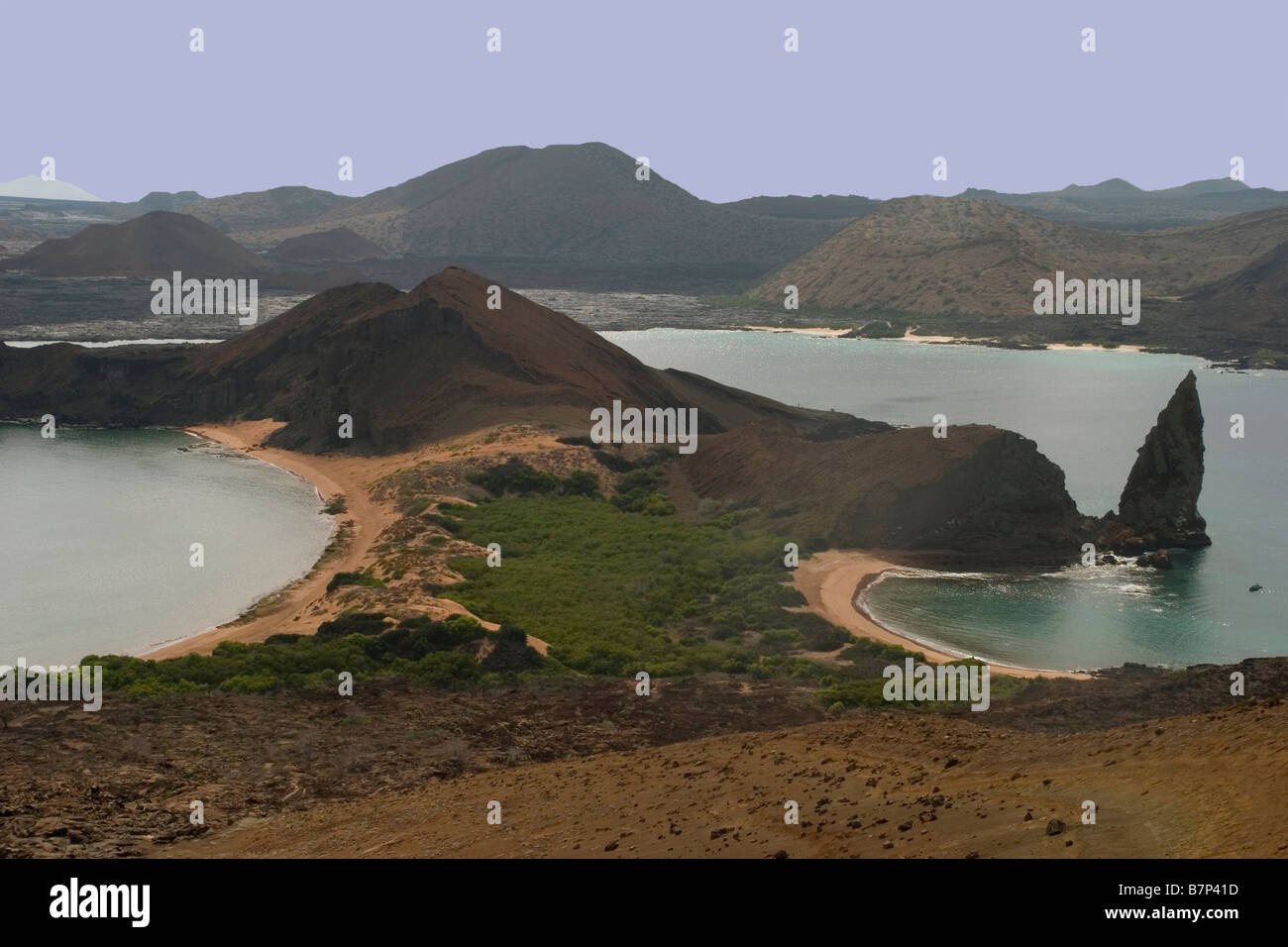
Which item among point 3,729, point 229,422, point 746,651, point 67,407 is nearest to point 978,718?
point 746,651

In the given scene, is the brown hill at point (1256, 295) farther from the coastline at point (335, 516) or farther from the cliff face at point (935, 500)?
the coastline at point (335, 516)

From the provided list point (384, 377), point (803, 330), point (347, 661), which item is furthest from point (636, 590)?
point (803, 330)

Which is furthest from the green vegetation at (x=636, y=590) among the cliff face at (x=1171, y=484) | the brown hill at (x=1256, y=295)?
the brown hill at (x=1256, y=295)

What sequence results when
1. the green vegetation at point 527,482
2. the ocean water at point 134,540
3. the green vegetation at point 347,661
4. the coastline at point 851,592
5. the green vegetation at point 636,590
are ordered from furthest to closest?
the green vegetation at point 527,482 < the ocean water at point 134,540 < the coastline at point 851,592 < the green vegetation at point 636,590 < the green vegetation at point 347,661

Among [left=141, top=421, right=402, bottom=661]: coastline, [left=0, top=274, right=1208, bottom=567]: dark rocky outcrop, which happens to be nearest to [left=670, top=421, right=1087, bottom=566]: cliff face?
[left=0, top=274, right=1208, bottom=567]: dark rocky outcrop

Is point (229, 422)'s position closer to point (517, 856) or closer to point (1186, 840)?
point (517, 856)

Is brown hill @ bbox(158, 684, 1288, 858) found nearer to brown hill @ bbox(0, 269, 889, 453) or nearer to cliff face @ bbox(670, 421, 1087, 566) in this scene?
cliff face @ bbox(670, 421, 1087, 566)

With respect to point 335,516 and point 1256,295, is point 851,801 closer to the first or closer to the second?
point 335,516
